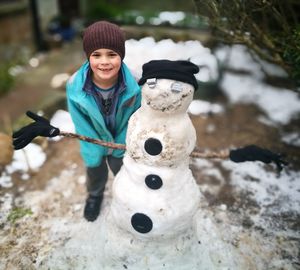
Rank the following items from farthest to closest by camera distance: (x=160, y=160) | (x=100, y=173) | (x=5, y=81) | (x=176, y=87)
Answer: (x=5, y=81)
(x=100, y=173)
(x=160, y=160)
(x=176, y=87)

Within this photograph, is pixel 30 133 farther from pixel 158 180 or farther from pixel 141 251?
pixel 141 251

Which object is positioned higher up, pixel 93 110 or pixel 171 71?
pixel 171 71

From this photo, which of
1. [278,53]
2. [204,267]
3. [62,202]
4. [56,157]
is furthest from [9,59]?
[204,267]

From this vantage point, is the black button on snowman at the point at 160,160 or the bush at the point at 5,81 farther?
the bush at the point at 5,81

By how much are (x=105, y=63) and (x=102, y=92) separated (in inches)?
9.8

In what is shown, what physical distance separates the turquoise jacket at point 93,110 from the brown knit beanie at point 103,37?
208 millimetres

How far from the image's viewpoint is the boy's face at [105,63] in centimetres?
195

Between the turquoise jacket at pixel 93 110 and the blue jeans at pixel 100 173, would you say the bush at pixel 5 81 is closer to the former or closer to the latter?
the blue jeans at pixel 100 173

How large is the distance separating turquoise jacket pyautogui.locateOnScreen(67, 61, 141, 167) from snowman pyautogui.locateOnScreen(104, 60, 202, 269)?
24cm

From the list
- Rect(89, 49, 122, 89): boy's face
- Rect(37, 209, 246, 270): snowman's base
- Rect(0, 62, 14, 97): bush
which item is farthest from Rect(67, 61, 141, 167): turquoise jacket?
Rect(0, 62, 14, 97): bush

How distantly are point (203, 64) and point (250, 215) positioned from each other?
2.58 metres

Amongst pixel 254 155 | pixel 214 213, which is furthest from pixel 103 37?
pixel 214 213

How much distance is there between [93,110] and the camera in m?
2.09

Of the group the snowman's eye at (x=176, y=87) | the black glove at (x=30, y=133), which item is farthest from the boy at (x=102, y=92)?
the snowman's eye at (x=176, y=87)
